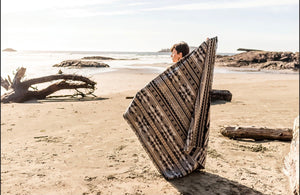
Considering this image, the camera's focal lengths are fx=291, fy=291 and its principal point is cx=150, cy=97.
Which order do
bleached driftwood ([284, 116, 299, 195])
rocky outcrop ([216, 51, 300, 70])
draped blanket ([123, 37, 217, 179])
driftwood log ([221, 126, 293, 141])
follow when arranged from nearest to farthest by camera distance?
bleached driftwood ([284, 116, 299, 195]) → draped blanket ([123, 37, 217, 179]) → driftwood log ([221, 126, 293, 141]) → rocky outcrop ([216, 51, 300, 70])

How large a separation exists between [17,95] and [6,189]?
8749mm

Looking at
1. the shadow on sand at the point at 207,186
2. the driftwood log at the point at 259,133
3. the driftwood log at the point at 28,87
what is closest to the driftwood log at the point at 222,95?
the driftwood log at the point at 259,133

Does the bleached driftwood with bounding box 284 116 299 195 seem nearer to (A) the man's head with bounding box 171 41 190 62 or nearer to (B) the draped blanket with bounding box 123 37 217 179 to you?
(B) the draped blanket with bounding box 123 37 217 179

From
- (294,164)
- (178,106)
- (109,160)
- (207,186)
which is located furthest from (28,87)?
(294,164)

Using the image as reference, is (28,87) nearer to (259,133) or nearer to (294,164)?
(259,133)

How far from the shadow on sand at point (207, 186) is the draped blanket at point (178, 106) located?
414 millimetres

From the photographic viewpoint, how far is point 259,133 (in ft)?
20.7

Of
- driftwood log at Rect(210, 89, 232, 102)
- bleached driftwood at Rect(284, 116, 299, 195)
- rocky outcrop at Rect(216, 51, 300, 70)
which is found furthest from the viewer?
rocky outcrop at Rect(216, 51, 300, 70)

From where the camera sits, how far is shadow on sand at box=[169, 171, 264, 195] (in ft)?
13.0

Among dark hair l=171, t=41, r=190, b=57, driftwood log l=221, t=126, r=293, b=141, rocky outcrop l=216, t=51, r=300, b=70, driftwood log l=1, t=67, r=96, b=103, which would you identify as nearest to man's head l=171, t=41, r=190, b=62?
dark hair l=171, t=41, r=190, b=57

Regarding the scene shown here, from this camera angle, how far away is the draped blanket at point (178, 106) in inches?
160

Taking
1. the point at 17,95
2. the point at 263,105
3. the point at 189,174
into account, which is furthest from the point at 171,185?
the point at 17,95

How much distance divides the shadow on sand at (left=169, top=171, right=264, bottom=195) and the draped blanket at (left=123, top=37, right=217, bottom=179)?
1.36 feet

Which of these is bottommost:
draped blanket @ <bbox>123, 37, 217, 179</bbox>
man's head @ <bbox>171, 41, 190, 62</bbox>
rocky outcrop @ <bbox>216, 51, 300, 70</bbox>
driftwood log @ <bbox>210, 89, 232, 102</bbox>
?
rocky outcrop @ <bbox>216, 51, 300, 70</bbox>
